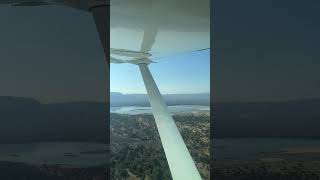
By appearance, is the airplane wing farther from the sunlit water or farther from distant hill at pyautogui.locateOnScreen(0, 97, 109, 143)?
distant hill at pyautogui.locateOnScreen(0, 97, 109, 143)

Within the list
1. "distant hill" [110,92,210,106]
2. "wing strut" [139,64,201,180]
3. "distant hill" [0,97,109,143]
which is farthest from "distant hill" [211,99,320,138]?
"distant hill" [0,97,109,143]

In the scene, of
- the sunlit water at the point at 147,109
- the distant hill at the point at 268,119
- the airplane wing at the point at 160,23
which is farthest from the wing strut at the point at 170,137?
the distant hill at the point at 268,119

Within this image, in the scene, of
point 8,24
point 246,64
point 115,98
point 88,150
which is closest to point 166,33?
point 115,98

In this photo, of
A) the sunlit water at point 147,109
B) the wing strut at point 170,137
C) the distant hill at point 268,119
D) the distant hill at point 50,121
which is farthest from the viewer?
the distant hill at point 50,121

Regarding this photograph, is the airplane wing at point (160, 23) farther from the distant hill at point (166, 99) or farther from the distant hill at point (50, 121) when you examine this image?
the distant hill at point (50, 121)

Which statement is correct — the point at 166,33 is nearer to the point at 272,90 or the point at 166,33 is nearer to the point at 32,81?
the point at 272,90

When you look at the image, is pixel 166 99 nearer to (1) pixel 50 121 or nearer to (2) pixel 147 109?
(2) pixel 147 109

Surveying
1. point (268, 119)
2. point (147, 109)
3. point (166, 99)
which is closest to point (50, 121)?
point (147, 109)
